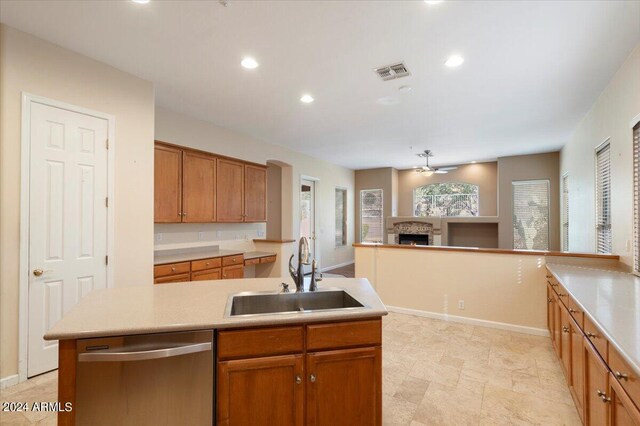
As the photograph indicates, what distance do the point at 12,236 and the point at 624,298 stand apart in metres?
4.40

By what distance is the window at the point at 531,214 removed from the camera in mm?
6914

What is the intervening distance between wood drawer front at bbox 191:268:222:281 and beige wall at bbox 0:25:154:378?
69cm

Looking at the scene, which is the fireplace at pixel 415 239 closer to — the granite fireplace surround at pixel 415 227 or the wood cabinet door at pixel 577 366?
the granite fireplace surround at pixel 415 227

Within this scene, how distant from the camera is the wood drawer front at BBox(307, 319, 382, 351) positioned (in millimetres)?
1553

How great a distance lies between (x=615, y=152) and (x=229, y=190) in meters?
4.71

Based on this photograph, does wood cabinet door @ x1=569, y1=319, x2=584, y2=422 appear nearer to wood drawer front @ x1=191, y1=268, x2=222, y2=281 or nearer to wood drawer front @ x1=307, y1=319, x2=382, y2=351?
wood drawer front @ x1=307, y1=319, x2=382, y2=351

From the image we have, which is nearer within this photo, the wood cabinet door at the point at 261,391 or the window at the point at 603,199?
the wood cabinet door at the point at 261,391

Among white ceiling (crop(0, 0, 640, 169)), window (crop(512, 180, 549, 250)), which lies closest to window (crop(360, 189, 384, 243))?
window (crop(512, 180, 549, 250))

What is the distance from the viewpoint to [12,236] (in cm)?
241

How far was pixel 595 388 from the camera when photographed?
164 cm

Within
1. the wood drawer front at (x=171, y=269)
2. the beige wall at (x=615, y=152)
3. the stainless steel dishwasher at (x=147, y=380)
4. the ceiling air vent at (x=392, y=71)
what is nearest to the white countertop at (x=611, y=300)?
the beige wall at (x=615, y=152)

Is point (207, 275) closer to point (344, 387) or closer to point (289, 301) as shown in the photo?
point (289, 301)

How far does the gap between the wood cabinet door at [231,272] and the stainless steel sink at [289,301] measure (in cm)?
259

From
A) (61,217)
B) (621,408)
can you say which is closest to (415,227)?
(621,408)
